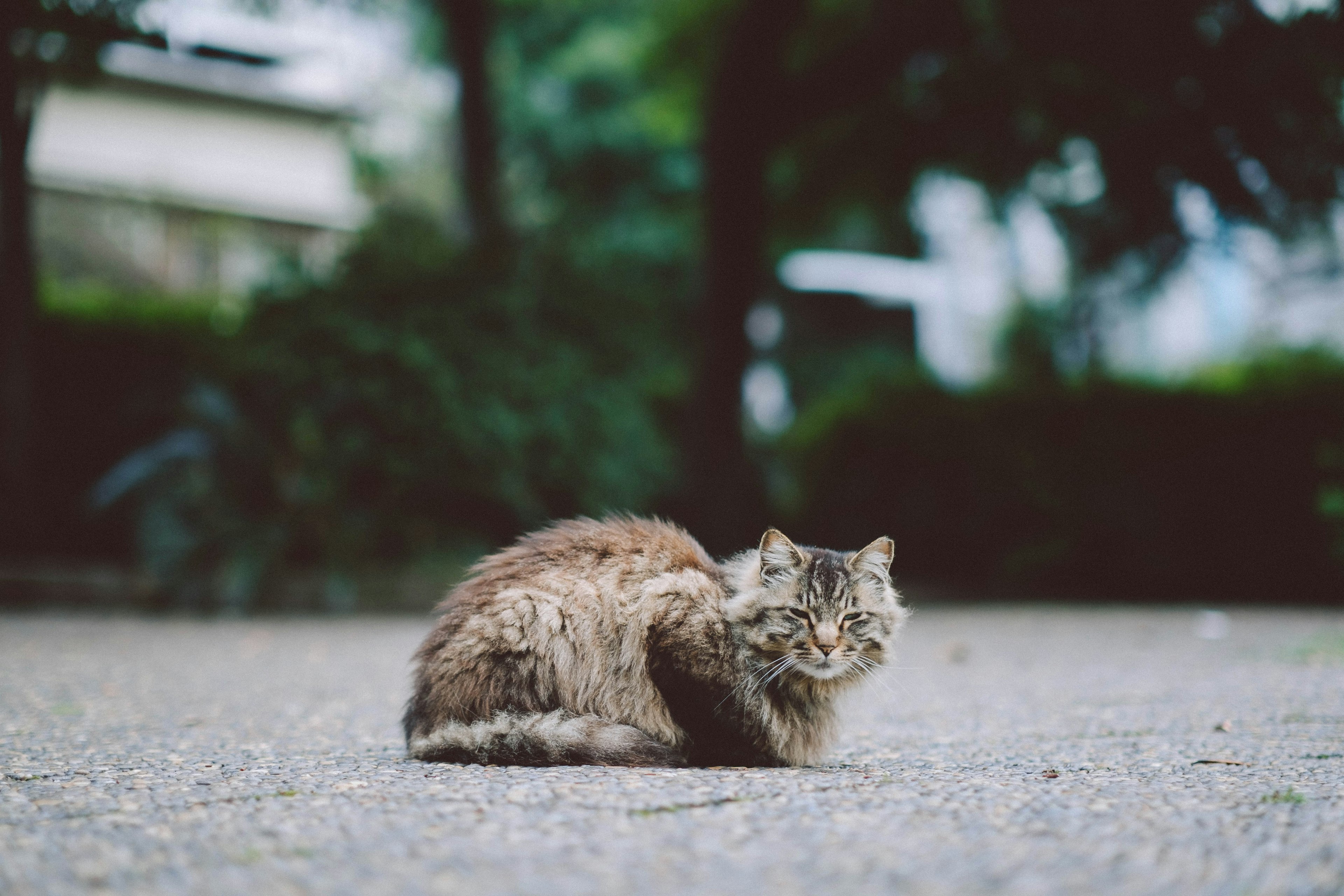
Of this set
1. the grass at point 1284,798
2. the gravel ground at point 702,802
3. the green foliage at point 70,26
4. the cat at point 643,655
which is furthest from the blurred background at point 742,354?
the grass at point 1284,798

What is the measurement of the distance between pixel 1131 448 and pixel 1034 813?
825cm

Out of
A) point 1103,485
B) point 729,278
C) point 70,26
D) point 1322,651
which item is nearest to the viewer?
point 1322,651

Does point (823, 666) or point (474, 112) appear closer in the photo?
point (823, 666)

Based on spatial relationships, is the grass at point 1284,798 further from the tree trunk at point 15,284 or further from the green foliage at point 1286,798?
the tree trunk at point 15,284

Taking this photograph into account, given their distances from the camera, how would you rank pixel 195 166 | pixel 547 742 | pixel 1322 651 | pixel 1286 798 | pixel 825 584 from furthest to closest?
pixel 195 166 < pixel 1322 651 < pixel 825 584 < pixel 547 742 < pixel 1286 798

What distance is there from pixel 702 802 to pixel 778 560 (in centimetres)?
97

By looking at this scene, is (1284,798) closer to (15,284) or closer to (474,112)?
(15,284)

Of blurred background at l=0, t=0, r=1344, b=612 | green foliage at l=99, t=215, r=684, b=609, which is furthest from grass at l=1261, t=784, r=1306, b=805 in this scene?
blurred background at l=0, t=0, r=1344, b=612

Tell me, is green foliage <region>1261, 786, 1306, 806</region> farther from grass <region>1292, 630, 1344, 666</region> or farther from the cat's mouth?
grass <region>1292, 630, 1344, 666</region>

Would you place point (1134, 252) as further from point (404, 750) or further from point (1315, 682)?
point (404, 750)

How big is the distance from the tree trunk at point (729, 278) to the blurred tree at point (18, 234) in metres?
5.34

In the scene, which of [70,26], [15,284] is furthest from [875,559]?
[15,284]

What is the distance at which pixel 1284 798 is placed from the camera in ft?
8.54

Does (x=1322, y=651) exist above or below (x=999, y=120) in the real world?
below
